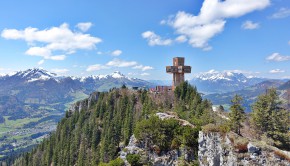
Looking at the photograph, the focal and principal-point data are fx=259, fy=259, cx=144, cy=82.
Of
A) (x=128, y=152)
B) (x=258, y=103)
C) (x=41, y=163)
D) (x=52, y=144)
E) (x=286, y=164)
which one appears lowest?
(x=41, y=163)

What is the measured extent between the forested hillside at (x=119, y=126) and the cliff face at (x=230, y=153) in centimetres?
796

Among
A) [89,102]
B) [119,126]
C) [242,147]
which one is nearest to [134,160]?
[242,147]

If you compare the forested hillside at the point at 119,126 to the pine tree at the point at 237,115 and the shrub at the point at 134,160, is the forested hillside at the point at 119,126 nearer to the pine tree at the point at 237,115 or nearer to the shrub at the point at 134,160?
the shrub at the point at 134,160

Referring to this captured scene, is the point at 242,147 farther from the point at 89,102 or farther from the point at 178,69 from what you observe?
the point at 89,102

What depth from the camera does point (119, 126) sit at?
8925 centimetres

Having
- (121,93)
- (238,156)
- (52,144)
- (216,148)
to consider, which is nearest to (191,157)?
(216,148)

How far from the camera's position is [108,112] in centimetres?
10300

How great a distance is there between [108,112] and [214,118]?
55.8 meters

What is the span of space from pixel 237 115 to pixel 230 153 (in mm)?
11213

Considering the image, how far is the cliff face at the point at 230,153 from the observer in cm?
3491

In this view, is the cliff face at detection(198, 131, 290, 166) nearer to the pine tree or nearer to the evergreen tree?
the pine tree

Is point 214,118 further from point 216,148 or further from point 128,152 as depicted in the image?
point 128,152

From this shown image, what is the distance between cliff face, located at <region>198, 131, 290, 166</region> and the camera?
34.9m

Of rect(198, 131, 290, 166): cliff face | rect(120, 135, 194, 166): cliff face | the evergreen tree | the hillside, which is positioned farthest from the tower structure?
rect(198, 131, 290, 166): cliff face
